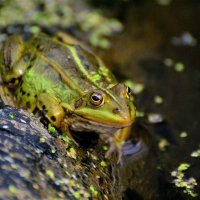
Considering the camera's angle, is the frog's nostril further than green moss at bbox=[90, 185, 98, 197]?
Yes

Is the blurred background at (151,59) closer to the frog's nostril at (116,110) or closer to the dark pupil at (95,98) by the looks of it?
the frog's nostril at (116,110)

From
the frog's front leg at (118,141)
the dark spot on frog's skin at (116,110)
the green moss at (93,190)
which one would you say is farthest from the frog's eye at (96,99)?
the green moss at (93,190)

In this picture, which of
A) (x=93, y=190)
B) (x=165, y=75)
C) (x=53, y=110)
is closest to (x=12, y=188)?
(x=93, y=190)

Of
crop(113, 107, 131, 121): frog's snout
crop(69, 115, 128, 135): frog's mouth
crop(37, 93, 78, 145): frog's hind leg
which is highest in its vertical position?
crop(113, 107, 131, 121): frog's snout

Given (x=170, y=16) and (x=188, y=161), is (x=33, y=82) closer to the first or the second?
(x=188, y=161)

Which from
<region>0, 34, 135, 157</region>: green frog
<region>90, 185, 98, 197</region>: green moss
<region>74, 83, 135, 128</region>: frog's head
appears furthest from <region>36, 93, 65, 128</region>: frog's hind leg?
<region>90, 185, 98, 197</region>: green moss

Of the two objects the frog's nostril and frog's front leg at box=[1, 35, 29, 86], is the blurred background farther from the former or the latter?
frog's front leg at box=[1, 35, 29, 86]

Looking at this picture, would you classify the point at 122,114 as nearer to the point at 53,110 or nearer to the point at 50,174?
the point at 53,110
